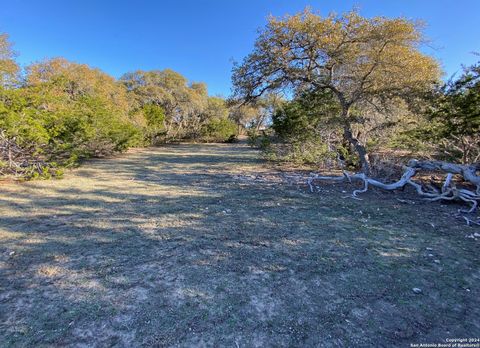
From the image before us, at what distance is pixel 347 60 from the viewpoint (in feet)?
19.8

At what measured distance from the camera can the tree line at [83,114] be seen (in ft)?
17.7

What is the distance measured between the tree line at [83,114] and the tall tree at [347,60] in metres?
2.09

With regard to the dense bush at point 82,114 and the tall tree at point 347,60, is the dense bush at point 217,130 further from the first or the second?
the tall tree at point 347,60

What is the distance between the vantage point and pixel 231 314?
65.6 inches

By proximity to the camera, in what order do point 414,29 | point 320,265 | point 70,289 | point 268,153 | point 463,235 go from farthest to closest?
point 268,153, point 414,29, point 463,235, point 320,265, point 70,289

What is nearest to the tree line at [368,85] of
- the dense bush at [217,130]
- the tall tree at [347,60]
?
the tall tree at [347,60]

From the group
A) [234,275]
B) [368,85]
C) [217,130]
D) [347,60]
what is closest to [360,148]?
[368,85]

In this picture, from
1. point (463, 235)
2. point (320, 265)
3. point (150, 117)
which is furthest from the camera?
point (150, 117)

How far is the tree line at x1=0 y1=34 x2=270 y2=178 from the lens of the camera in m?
5.39

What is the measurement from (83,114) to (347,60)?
8.08 metres

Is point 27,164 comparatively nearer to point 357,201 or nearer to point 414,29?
point 357,201

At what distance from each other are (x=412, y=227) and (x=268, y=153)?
6416 millimetres

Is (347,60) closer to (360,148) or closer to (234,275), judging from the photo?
(360,148)

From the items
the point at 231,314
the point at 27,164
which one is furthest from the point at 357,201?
the point at 27,164
